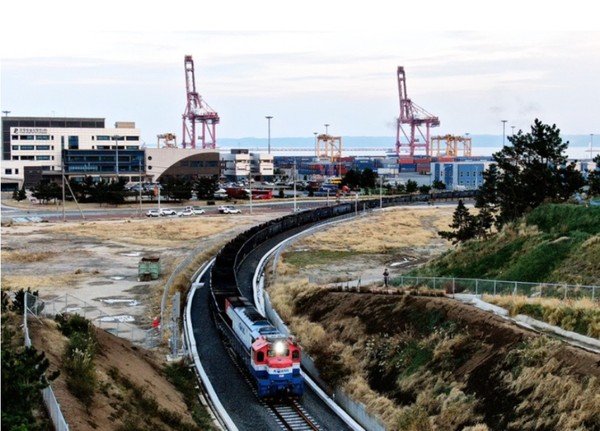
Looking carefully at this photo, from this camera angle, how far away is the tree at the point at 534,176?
52.3 m

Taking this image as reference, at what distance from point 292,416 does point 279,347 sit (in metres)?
2.42

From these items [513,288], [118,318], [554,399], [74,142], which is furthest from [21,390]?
[74,142]

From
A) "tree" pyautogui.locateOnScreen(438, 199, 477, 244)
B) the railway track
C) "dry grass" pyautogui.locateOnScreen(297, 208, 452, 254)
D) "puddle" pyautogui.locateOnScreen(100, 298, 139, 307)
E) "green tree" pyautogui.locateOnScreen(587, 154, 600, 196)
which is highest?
"green tree" pyautogui.locateOnScreen(587, 154, 600, 196)

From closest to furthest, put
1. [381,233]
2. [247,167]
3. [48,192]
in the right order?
[381,233], [48,192], [247,167]

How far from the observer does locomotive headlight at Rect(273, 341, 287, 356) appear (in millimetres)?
25562

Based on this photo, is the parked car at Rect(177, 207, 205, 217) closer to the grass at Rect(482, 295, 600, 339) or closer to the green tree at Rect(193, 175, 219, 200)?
the green tree at Rect(193, 175, 219, 200)

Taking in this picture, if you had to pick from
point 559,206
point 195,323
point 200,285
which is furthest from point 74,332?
point 559,206

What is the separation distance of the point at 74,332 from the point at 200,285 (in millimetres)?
20595

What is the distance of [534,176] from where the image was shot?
171 ft

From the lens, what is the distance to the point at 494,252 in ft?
138

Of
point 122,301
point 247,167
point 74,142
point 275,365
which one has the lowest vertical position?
point 122,301

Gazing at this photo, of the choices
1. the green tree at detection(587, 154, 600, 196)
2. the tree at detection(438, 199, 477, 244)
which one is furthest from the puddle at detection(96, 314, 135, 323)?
the green tree at detection(587, 154, 600, 196)

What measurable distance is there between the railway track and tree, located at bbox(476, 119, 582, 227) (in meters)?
31.0

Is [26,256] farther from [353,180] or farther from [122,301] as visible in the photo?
[353,180]
